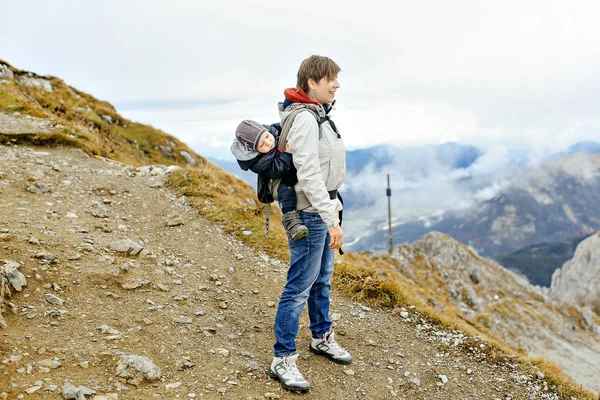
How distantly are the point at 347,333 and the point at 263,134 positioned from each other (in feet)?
15.0

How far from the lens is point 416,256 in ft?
157

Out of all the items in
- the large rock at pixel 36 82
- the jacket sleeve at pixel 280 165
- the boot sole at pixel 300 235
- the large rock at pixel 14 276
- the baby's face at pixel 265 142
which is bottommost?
the large rock at pixel 14 276

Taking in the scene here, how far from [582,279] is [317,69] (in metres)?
134

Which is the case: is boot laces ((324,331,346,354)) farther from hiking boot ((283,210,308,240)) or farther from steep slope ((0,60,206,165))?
steep slope ((0,60,206,165))

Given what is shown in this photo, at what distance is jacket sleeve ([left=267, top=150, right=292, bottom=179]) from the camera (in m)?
5.29

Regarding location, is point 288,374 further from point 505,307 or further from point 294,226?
point 505,307

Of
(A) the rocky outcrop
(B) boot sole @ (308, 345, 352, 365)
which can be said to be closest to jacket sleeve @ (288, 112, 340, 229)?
(B) boot sole @ (308, 345, 352, 365)

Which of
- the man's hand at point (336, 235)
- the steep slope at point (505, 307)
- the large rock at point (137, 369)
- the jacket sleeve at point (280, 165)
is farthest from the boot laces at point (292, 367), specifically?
the steep slope at point (505, 307)

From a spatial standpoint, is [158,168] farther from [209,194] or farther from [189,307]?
[189,307]

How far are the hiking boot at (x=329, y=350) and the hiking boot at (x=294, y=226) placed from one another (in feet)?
7.39

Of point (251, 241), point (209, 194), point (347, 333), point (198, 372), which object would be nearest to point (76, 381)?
point (198, 372)

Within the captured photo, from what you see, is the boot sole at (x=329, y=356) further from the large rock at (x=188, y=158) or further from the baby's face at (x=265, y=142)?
the large rock at (x=188, y=158)

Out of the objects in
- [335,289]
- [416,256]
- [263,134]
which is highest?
[263,134]

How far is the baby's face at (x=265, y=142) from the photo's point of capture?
5.22 meters
